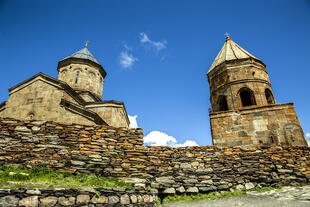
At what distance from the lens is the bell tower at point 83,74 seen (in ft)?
43.9

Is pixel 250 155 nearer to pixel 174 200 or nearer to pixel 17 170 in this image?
pixel 174 200

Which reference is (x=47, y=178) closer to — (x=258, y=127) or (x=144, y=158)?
(x=144, y=158)

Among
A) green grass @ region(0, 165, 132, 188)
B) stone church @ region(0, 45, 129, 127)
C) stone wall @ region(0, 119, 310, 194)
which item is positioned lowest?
green grass @ region(0, 165, 132, 188)

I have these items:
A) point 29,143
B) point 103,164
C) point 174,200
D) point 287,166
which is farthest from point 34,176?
point 287,166

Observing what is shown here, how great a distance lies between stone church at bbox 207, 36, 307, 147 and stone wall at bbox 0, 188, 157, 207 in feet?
19.1

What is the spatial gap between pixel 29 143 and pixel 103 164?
5.26ft

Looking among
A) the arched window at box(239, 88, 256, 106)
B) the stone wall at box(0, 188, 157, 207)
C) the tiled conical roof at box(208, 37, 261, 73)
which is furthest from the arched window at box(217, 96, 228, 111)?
the stone wall at box(0, 188, 157, 207)

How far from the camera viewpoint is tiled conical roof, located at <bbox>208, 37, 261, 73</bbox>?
10.9m

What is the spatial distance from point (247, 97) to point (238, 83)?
0.99 meters

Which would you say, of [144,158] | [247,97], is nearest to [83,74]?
[247,97]

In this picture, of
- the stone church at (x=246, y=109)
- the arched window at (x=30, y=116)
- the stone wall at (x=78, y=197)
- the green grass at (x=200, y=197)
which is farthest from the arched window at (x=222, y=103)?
the arched window at (x=30, y=116)

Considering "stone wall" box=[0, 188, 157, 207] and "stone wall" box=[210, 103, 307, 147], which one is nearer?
"stone wall" box=[0, 188, 157, 207]

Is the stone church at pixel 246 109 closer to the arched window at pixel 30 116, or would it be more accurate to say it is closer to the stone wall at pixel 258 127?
the stone wall at pixel 258 127

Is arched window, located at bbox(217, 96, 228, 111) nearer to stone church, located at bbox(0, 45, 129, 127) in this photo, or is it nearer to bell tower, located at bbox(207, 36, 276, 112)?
bell tower, located at bbox(207, 36, 276, 112)
